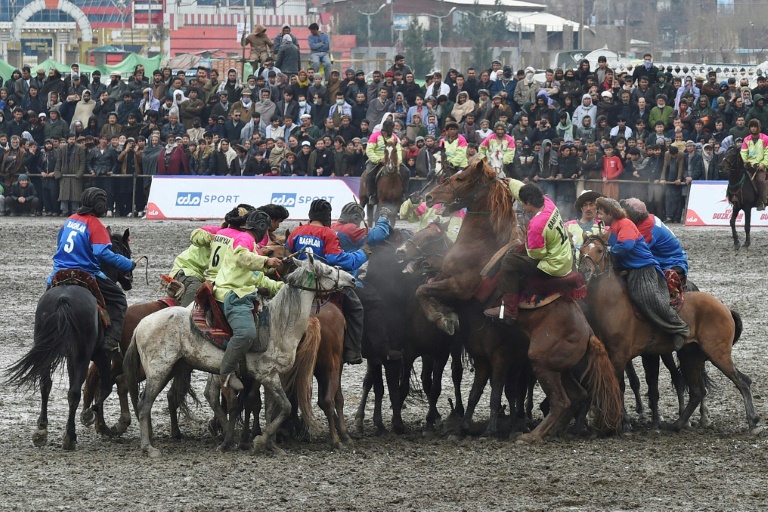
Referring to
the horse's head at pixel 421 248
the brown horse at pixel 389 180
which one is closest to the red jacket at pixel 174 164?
the brown horse at pixel 389 180

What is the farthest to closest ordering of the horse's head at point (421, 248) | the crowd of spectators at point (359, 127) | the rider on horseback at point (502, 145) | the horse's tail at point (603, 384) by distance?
the crowd of spectators at point (359, 127)
the rider on horseback at point (502, 145)
the horse's head at point (421, 248)
the horse's tail at point (603, 384)

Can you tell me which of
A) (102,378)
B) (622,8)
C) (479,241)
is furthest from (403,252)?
(622,8)

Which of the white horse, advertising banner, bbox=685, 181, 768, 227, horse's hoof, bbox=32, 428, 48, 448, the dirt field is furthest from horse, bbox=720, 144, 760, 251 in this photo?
horse's hoof, bbox=32, 428, 48, 448

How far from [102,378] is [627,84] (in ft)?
67.9

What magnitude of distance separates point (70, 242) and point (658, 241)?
16.5 feet

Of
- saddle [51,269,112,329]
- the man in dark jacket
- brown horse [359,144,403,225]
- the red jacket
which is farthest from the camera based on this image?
the man in dark jacket

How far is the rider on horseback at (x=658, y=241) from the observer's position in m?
10.8

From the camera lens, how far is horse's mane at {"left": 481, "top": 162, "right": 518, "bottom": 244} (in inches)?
408

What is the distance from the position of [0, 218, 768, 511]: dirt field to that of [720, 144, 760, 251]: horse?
1034 cm

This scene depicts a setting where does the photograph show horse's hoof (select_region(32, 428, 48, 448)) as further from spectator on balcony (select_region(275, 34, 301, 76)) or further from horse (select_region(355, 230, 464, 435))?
spectator on balcony (select_region(275, 34, 301, 76))

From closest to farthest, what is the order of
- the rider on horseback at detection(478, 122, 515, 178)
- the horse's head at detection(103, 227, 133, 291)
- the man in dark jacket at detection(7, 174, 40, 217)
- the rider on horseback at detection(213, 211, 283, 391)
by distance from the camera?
the rider on horseback at detection(213, 211, 283, 391) → the horse's head at detection(103, 227, 133, 291) → the rider on horseback at detection(478, 122, 515, 178) → the man in dark jacket at detection(7, 174, 40, 217)

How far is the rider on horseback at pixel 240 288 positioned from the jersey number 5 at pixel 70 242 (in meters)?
1.28

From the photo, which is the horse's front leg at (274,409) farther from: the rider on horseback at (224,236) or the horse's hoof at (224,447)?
the rider on horseback at (224,236)

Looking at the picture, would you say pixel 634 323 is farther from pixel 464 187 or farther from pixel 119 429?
pixel 119 429
